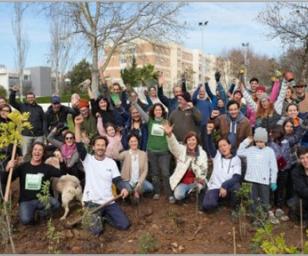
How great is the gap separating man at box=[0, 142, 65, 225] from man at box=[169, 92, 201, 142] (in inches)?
81.2

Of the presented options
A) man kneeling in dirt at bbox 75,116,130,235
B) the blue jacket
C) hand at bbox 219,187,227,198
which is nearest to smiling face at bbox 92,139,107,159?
man kneeling in dirt at bbox 75,116,130,235

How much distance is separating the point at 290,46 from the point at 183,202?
993cm

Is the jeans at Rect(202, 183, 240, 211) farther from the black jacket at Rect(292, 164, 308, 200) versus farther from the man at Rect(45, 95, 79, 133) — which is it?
the man at Rect(45, 95, 79, 133)

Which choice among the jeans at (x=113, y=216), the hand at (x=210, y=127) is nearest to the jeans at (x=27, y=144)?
the jeans at (x=113, y=216)

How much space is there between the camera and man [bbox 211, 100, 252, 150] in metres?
6.73

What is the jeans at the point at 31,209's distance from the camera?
5.95 metres

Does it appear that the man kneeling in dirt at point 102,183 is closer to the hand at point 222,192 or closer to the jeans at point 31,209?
the jeans at point 31,209

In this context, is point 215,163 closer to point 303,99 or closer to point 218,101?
point 218,101

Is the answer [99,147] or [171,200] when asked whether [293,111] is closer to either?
[171,200]

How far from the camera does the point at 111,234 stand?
5.86 metres

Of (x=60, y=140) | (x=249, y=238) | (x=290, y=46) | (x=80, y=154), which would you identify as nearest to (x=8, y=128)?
(x=80, y=154)

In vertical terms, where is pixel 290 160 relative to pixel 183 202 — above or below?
above

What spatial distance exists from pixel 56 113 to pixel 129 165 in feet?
6.66

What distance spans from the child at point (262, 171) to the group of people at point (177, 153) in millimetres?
14
